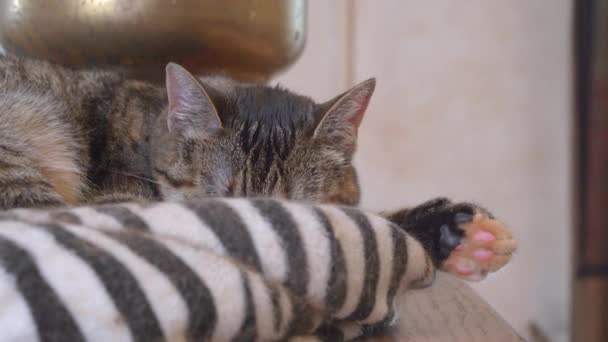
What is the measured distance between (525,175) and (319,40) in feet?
2.47

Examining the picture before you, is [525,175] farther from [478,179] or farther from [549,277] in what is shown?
[549,277]

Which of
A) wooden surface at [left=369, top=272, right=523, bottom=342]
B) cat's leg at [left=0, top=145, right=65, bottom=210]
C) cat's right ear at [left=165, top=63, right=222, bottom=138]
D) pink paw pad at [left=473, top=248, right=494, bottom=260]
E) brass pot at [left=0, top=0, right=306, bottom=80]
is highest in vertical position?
brass pot at [left=0, top=0, right=306, bottom=80]

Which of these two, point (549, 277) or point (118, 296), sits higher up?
point (118, 296)

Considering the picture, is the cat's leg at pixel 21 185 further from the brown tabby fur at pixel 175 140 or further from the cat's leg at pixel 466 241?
the cat's leg at pixel 466 241

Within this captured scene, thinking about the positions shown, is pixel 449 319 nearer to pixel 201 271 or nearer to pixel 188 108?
pixel 201 271

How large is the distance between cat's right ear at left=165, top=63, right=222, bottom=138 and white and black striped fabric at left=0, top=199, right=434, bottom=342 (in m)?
0.32

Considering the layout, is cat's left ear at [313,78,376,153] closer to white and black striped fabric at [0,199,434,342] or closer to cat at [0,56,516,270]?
cat at [0,56,516,270]

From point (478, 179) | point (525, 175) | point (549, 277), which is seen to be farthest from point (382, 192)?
point (549, 277)

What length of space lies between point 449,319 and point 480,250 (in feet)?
0.25

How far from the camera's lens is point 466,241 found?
22.1 inches

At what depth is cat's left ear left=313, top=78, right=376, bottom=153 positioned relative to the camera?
2.53ft

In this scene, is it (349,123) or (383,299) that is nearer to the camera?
(383,299)

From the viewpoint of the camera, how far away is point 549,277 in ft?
5.67

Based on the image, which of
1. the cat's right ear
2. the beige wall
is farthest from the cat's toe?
the beige wall
